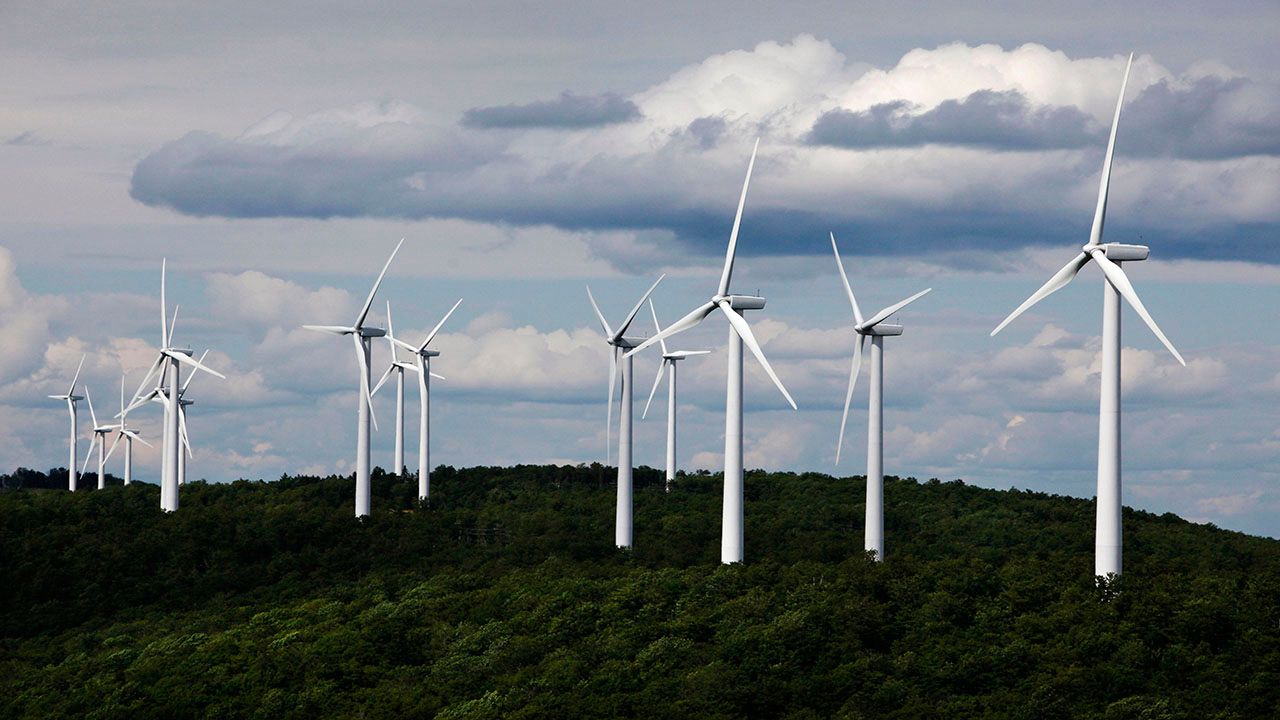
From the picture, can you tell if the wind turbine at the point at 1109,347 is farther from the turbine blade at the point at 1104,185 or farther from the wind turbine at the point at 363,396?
the wind turbine at the point at 363,396

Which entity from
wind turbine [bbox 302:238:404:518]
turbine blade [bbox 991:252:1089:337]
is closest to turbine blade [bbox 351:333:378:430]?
wind turbine [bbox 302:238:404:518]

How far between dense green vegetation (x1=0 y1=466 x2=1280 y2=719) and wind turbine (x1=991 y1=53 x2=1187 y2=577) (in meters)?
3.42

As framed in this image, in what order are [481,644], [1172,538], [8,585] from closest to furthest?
[481,644]
[8,585]
[1172,538]

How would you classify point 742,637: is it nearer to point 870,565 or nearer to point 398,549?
point 870,565

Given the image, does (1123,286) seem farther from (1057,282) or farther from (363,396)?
(363,396)

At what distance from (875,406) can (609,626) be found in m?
25.4

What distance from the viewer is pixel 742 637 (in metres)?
92.3

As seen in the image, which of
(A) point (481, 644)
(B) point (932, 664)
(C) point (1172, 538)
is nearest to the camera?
(B) point (932, 664)

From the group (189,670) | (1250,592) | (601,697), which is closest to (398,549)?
(189,670)

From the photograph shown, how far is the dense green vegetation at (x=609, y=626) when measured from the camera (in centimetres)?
8600

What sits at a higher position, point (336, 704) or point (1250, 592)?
point (1250, 592)

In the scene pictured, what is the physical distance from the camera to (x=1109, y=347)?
8938 centimetres

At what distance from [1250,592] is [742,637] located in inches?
1141

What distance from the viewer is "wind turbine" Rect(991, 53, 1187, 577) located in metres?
87.7
